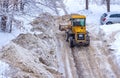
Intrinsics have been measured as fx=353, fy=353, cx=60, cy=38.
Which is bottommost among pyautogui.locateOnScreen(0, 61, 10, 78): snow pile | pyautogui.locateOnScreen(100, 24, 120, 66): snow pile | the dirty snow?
pyautogui.locateOnScreen(100, 24, 120, 66): snow pile

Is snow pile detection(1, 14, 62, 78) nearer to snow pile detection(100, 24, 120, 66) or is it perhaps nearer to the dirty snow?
the dirty snow

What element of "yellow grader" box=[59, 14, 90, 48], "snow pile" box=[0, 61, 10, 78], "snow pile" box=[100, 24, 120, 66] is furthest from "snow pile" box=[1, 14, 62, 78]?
"snow pile" box=[100, 24, 120, 66]

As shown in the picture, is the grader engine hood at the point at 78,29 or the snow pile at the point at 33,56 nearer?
the snow pile at the point at 33,56

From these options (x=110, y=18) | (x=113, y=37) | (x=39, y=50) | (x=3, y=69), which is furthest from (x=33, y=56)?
(x=110, y=18)

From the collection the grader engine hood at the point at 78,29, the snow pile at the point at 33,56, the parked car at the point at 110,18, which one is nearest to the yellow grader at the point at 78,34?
the grader engine hood at the point at 78,29

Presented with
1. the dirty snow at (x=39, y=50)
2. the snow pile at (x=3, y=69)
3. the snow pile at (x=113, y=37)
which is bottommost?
the snow pile at (x=113, y=37)

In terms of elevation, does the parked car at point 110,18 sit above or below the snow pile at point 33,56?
below

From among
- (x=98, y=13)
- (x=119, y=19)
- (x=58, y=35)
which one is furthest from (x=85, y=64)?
(x=98, y=13)

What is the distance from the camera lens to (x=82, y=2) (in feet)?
189

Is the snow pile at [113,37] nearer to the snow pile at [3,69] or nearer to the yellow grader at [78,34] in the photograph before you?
the yellow grader at [78,34]

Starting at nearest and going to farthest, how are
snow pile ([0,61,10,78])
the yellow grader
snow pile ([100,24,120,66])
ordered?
snow pile ([0,61,10,78]) < snow pile ([100,24,120,66]) < the yellow grader

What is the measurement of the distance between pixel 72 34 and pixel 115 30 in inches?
266

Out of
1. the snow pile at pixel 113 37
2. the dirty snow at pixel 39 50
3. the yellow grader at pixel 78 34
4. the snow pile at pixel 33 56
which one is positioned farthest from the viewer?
the yellow grader at pixel 78 34

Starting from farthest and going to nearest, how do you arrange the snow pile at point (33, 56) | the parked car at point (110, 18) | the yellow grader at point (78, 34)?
the parked car at point (110, 18) < the yellow grader at point (78, 34) < the snow pile at point (33, 56)
